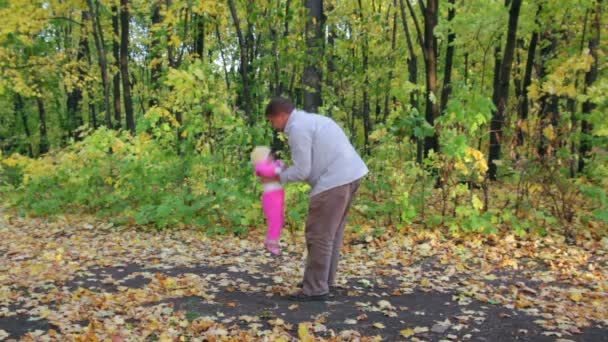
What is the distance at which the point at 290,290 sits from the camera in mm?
5004

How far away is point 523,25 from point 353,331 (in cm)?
931

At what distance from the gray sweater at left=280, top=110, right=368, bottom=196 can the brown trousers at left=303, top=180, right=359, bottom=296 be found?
0.10 meters

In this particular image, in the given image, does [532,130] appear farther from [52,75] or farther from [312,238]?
[52,75]

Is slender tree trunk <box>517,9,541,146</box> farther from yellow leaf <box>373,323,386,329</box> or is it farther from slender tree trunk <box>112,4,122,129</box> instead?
slender tree trunk <box>112,4,122,129</box>

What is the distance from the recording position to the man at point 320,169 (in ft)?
14.3

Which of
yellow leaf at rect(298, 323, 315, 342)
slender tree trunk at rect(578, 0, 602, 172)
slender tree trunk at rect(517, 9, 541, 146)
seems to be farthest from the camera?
slender tree trunk at rect(578, 0, 602, 172)

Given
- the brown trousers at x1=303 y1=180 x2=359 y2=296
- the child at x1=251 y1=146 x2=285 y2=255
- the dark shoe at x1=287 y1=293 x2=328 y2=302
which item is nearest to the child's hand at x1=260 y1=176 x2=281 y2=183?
the child at x1=251 y1=146 x2=285 y2=255

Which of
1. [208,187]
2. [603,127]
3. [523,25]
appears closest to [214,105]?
[208,187]

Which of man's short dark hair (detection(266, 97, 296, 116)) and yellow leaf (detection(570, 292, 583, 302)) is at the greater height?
man's short dark hair (detection(266, 97, 296, 116))

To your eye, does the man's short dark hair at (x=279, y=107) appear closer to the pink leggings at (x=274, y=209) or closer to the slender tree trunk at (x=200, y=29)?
the pink leggings at (x=274, y=209)

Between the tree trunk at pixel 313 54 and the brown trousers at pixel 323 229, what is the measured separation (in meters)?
5.27

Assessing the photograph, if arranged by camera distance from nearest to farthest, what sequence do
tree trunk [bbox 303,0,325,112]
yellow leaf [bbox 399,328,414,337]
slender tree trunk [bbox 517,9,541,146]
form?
yellow leaf [bbox 399,328,414,337], slender tree trunk [bbox 517,9,541,146], tree trunk [bbox 303,0,325,112]

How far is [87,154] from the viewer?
9320 millimetres

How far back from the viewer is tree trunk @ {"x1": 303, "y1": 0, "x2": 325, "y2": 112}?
30.8 ft
